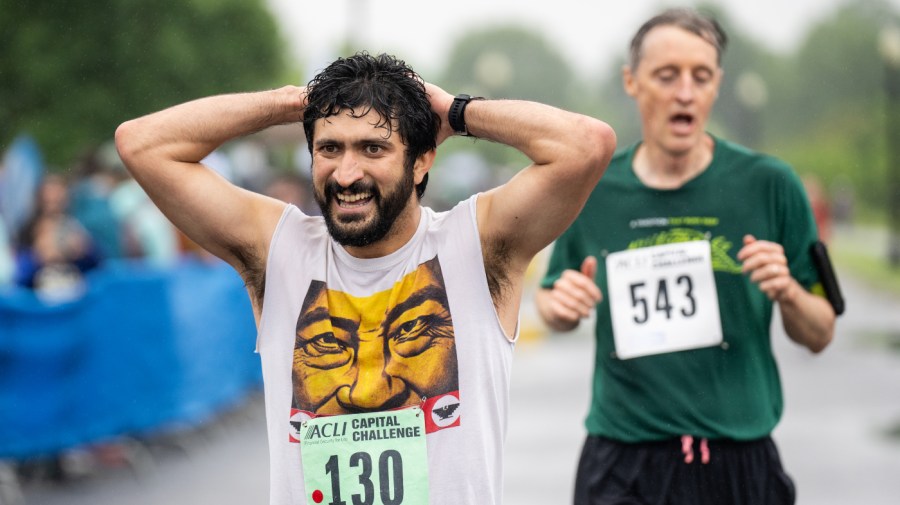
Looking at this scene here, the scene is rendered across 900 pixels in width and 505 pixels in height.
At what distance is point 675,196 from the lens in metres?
4.61

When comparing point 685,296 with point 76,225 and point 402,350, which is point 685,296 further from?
point 76,225

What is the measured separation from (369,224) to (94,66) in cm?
3830

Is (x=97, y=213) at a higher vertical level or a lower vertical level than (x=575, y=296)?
higher

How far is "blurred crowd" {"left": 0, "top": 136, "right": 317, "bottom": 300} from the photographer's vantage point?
927 cm

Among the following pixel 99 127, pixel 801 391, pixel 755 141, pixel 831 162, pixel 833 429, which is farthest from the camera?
pixel 755 141

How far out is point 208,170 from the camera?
3.74 m

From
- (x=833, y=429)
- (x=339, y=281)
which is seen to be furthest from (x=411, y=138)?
(x=833, y=429)

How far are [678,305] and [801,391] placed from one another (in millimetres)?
8844

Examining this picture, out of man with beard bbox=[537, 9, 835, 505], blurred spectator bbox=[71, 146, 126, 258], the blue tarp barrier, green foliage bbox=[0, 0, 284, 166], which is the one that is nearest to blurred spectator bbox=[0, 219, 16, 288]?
the blue tarp barrier

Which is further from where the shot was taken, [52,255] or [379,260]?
[52,255]

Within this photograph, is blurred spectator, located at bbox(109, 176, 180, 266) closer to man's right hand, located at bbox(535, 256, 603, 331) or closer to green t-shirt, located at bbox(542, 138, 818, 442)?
green t-shirt, located at bbox(542, 138, 818, 442)

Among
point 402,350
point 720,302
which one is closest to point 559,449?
point 720,302

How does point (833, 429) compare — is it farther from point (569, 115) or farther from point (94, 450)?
point (569, 115)

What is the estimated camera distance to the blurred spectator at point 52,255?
30.3ft
